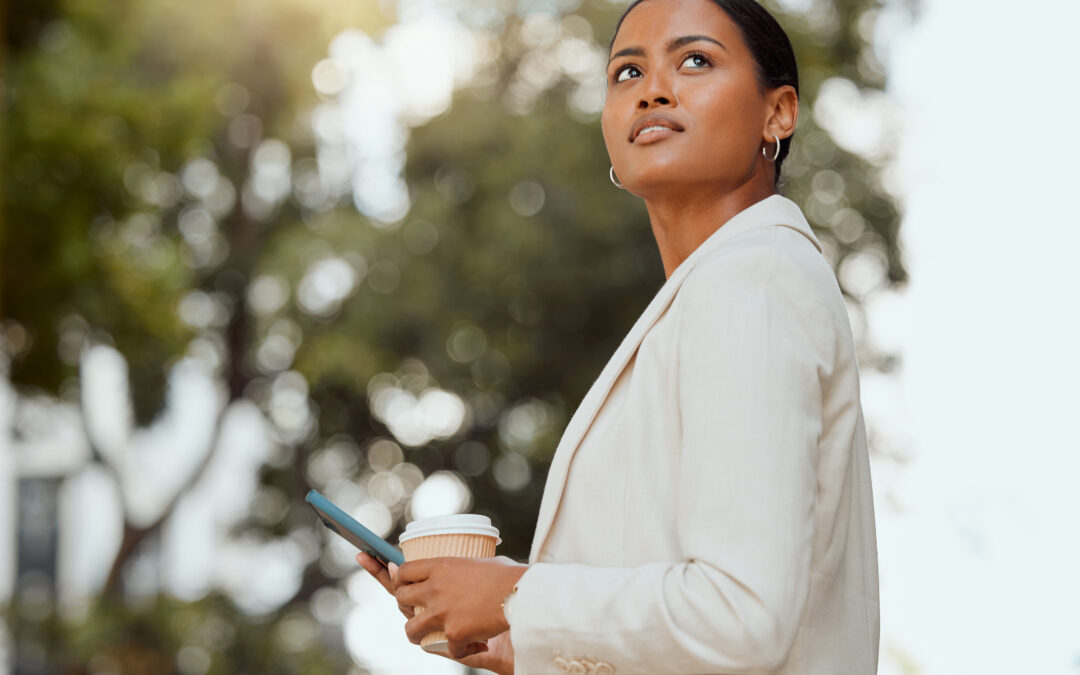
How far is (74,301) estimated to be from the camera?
8180 millimetres

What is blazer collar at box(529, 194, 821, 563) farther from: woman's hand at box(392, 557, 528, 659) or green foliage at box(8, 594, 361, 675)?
green foliage at box(8, 594, 361, 675)

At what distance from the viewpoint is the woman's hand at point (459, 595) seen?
1.31 metres

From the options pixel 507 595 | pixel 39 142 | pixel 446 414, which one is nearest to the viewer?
pixel 507 595

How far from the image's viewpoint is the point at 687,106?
1492mm

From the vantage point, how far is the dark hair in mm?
1548

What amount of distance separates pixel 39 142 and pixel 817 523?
6983 mm

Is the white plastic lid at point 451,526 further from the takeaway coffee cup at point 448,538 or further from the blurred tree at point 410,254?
the blurred tree at point 410,254

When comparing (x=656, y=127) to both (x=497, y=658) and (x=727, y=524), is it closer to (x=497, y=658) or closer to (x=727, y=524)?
(x=727, y=524)

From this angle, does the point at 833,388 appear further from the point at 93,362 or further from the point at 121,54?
the point at 93,362

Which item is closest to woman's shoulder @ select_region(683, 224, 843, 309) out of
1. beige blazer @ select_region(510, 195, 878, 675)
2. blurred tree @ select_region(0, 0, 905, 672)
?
beige blazer @ select_region(510, 195, 878, 675)

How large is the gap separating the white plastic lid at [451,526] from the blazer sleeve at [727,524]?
147 millimetres

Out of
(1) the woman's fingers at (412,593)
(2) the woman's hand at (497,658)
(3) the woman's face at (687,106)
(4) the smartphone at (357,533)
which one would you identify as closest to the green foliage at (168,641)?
(2) the woman's hand at (497,658)

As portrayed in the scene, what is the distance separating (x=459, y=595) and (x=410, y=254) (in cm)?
975

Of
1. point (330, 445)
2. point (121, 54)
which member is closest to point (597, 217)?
point (330, 445)
